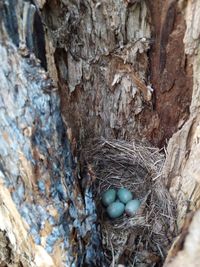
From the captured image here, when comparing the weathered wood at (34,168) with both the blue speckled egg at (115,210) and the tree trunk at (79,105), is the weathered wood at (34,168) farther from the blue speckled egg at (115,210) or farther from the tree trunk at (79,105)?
the blue speckled egg at (115,210)

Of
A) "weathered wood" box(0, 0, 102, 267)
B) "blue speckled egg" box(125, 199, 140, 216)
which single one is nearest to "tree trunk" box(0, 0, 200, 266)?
"weathered wood" box(0, 0, 102, 267)

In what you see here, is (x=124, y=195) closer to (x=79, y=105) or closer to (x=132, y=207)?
(x=132, y=207)

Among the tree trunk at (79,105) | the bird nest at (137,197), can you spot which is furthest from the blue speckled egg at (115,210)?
the tree trunk at (79,105)

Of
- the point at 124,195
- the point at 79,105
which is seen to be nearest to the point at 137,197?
the point at 124,195

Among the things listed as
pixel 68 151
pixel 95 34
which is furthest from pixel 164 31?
pixel 68 151

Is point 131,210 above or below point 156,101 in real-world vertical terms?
below

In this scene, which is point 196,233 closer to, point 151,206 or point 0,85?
point 151,206
